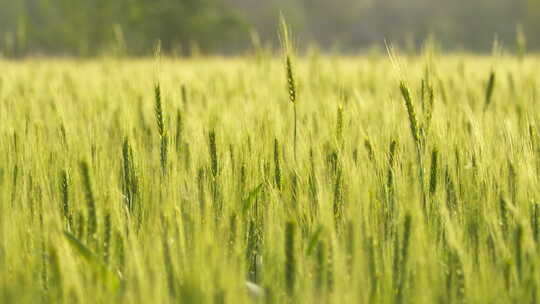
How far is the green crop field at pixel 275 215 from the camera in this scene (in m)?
0.83

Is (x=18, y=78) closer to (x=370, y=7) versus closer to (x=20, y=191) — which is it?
(x=20, y=191)

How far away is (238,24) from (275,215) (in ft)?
54.7

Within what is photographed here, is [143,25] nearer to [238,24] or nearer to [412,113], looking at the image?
[238,24]

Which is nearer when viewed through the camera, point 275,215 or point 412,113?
point 275,215

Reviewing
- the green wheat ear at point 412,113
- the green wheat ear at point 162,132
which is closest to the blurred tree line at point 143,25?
the green wheat ear at point 162,132

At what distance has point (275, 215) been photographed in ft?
3.37

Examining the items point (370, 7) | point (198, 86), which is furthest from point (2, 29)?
point (198, 86)

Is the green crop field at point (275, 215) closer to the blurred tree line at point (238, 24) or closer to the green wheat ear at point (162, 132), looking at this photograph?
the green wheat ear at point (162, 132)

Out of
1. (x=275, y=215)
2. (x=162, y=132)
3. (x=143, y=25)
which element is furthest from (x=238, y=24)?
(x=275, y=215)

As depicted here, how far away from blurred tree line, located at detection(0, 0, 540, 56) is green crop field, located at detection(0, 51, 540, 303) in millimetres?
540

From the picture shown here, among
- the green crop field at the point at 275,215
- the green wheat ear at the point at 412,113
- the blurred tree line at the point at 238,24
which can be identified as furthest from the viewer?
the blurred tree line at the point at 238,24

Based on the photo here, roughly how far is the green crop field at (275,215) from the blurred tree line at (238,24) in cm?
54

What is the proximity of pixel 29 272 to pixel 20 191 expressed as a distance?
0.96 feet

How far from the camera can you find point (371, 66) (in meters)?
3.83
